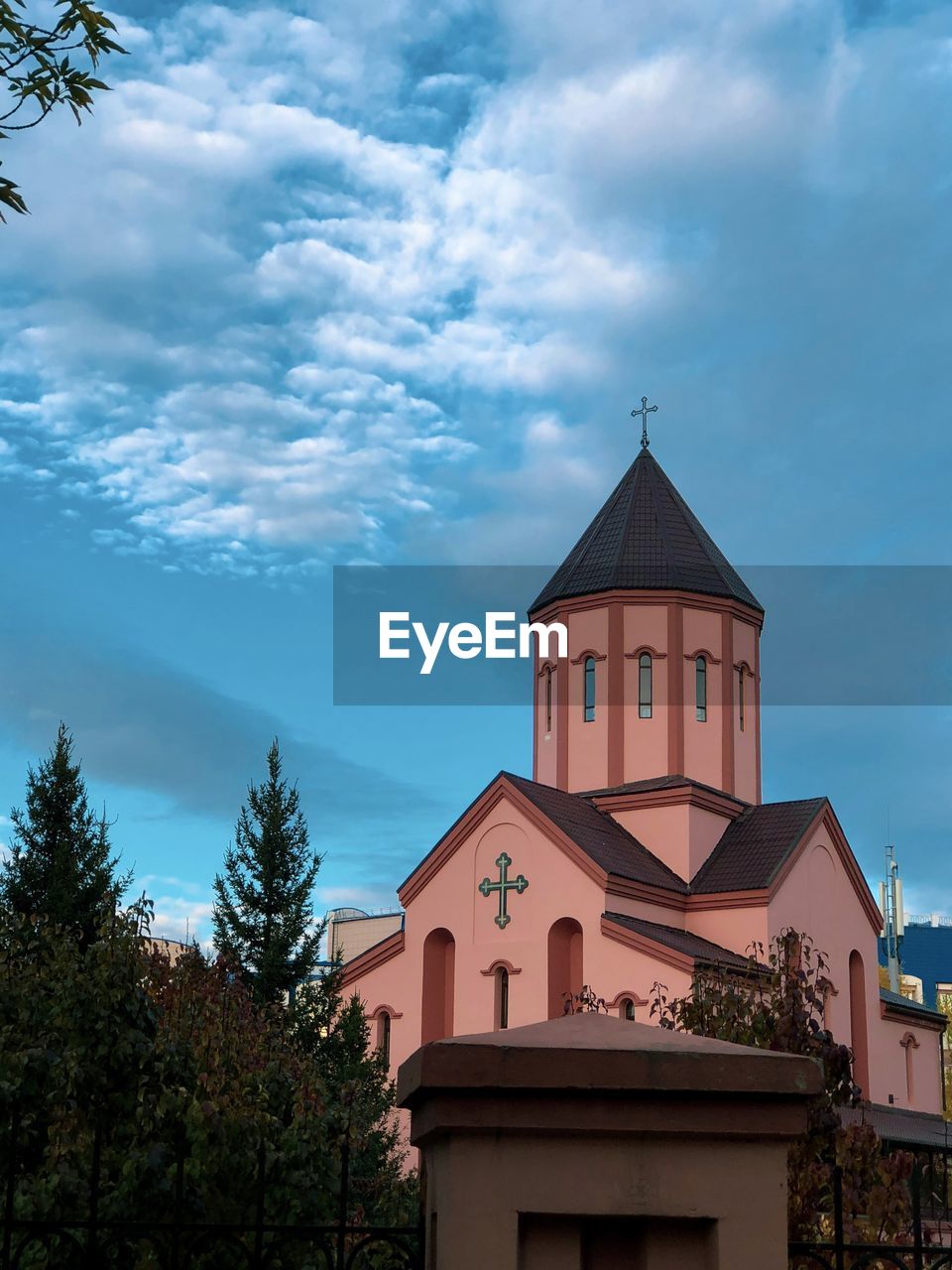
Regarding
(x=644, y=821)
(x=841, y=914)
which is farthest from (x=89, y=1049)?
(x=841, y=914)

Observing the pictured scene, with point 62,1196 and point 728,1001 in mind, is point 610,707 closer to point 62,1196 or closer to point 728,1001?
point 728,1001

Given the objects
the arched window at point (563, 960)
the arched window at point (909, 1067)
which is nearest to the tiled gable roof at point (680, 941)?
the arched window at point (563, 960)

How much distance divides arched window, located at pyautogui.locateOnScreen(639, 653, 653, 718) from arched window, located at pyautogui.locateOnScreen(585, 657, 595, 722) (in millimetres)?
857

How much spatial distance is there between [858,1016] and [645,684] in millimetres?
7074

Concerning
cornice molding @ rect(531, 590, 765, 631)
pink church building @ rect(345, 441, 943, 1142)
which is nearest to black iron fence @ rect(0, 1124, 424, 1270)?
pink church building @ rect(345, 441, 943, 1142)

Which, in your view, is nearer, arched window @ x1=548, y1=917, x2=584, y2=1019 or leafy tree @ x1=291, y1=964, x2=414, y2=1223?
leafy tree @ x1=291, y1=964, x2=414, y2=1223

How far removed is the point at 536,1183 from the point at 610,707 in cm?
2246

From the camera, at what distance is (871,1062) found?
2622cm

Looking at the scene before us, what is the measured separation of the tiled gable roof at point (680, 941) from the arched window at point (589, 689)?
4.07 metres

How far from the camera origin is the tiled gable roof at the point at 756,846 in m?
24.3

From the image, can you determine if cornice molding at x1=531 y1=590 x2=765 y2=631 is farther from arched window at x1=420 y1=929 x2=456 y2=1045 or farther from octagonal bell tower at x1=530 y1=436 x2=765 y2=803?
arched window at x1=420 y1=929 x2=456 y2=1045

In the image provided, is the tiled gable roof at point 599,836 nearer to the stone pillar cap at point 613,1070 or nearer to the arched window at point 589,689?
the arched window at point 589,689

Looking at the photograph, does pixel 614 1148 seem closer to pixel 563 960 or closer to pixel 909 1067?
pixel 563 960

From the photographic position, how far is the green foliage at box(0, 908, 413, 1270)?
616 centimetres
